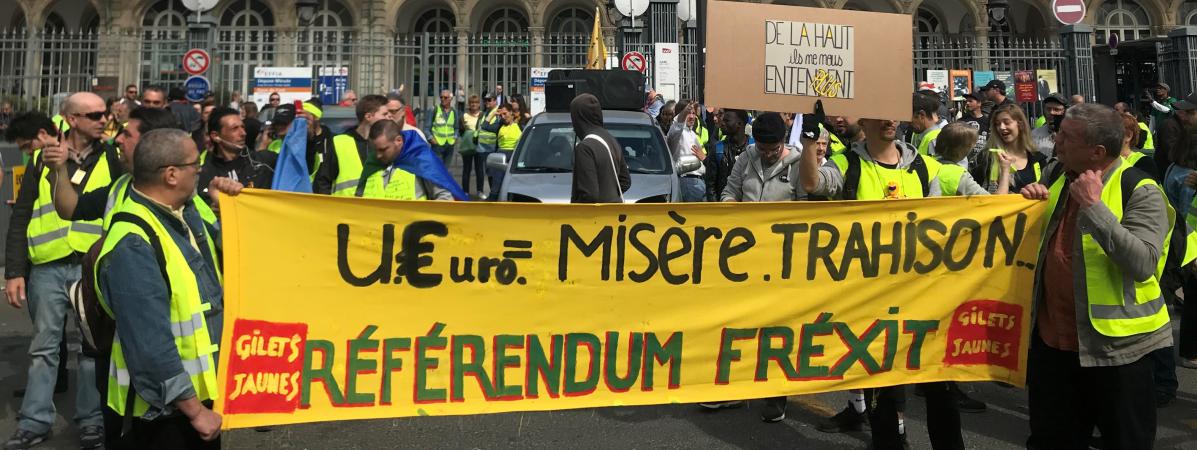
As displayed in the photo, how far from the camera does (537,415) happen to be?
5.57m

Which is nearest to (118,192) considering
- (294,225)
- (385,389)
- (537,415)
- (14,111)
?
(294,225)

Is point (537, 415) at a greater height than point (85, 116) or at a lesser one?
lesser

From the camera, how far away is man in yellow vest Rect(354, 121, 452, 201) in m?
5.42

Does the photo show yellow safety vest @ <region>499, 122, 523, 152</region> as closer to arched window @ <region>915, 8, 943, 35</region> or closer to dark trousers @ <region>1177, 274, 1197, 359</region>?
dark trousers @ <region>1177, 274, 1197, 359</region>

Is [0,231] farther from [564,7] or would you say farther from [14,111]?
[564,7]

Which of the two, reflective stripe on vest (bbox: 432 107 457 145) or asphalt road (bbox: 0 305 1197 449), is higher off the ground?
reflective stripe on vest (bbox: 432 107 457 145)

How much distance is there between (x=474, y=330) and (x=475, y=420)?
171 cm

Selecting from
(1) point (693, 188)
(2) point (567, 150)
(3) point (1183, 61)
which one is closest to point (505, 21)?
(3) point (1183, 61)

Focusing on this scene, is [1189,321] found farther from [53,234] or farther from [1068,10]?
[1068,10]

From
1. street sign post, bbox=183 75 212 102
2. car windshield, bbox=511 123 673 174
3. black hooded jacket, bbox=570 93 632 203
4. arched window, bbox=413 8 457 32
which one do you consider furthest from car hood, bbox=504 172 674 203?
arched window, bbox=413 8 457 32

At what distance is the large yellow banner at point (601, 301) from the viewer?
12.3 ft

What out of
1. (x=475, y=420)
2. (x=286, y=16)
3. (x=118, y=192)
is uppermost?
(x=286, y=16)

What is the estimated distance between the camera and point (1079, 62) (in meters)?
17.6

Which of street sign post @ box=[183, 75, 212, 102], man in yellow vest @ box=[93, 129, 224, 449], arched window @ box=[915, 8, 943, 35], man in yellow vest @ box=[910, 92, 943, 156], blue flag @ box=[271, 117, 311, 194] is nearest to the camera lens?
man in yellow vest @ box=[93, 129, 224, 449]
